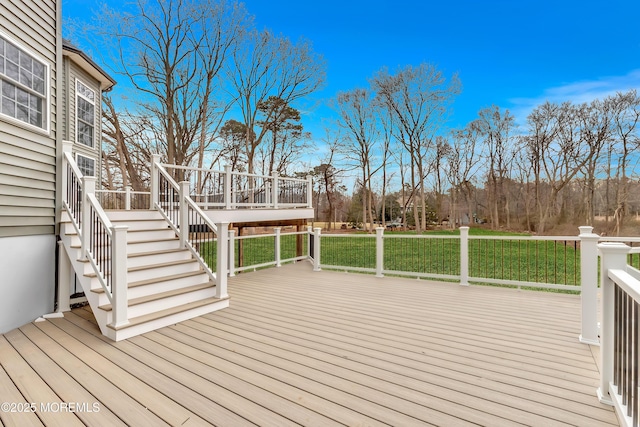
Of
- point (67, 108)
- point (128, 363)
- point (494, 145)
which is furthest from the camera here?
point (494, 145)

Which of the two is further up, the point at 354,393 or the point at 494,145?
the point at 494,145

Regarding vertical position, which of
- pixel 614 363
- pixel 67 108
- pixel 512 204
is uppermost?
pixel 67 108

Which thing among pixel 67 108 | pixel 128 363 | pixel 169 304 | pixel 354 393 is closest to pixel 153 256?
pixel 169 304

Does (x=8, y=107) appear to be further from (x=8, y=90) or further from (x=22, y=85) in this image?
(x=22, y=85)

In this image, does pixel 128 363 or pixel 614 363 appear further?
pixel 128 363

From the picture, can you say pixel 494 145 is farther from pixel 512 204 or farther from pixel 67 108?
pixel 67 108

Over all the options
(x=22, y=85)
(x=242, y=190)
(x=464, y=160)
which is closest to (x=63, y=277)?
(x=22, y=85)

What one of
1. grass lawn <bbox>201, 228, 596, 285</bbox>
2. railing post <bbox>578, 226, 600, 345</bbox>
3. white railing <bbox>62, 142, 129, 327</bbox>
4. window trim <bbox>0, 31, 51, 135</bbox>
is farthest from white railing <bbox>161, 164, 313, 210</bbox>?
railing post <bbox>578, 226, 600, 345</bbox>

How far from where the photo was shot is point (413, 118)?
62.7 feet

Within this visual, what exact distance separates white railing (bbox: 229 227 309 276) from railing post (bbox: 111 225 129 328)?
3.20 meters

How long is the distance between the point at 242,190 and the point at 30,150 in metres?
4.23

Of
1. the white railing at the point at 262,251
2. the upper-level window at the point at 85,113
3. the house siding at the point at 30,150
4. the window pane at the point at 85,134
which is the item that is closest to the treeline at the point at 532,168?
the white railing at the point at 262,251

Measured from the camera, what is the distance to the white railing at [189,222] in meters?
4.50

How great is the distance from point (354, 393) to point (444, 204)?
25.3 m
